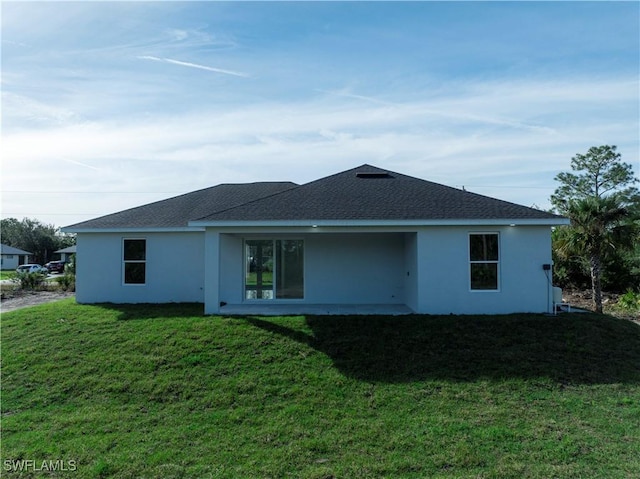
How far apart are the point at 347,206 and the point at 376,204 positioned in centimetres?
91

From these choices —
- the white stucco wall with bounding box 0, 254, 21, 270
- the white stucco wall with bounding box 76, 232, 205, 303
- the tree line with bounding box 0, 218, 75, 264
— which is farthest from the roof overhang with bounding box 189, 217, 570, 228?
the tree line with bounding box 0, 218, 75, 264

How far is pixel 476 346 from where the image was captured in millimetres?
9094

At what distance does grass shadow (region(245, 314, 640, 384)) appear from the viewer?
793 centimetres

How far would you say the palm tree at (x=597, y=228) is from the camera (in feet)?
46.5

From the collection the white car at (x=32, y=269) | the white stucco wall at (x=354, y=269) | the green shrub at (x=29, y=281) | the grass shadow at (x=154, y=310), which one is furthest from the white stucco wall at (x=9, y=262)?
the grass shadow at (x=154, y=310)

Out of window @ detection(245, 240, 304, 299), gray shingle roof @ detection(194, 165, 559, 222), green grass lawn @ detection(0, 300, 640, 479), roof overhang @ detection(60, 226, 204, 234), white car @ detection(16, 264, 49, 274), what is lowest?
green grass lawn @ detection(0, 300, 640, 479)

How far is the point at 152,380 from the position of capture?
7.75m

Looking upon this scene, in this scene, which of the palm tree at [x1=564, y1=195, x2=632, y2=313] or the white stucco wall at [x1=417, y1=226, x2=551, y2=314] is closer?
the white stucco wall at [x1=417, y1=226, x2=551, y2=314]

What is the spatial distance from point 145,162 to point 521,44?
16.5 meters

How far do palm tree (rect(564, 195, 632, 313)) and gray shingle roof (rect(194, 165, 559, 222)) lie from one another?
3.94 meters

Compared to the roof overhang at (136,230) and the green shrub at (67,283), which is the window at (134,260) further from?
the green shrub at (67,283)

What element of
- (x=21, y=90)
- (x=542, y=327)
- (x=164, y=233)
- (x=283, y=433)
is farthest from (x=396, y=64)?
(x=283, y=433)

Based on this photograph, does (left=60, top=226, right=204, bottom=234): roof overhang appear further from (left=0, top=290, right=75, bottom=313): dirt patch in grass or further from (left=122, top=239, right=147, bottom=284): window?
(left=0, top=290, right=75, bottom=313): dirt patch in grass

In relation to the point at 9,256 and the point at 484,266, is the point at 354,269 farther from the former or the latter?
the point at 9,256
